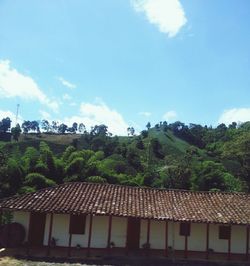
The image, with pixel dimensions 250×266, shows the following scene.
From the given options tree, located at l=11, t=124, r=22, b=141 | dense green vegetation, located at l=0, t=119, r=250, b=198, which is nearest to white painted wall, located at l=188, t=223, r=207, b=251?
dense green vegetation, located at l=0, t=119, r=250, b=198

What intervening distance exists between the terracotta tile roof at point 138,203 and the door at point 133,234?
91 cm

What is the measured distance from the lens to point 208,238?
22094mm

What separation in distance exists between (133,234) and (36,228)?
478cm

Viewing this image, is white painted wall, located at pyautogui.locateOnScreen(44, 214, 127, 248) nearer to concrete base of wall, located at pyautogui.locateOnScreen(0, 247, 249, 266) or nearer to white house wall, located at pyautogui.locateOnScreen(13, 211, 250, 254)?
white house wall, located at pyautogui.locateOnScreen(13, 211, 250, 254)

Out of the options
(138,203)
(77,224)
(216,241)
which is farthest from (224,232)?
(77,224)

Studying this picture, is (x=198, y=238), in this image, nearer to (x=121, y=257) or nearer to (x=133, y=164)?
(x=121, y=257)

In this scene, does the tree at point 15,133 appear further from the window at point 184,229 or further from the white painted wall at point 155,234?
the window at point 184,229

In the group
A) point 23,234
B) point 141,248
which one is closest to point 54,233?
point 23,234

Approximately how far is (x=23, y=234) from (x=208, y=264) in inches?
347

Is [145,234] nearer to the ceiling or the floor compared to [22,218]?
nearer to the floor

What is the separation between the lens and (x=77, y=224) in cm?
2184

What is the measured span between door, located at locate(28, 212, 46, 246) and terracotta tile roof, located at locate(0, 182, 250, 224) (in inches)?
36.5

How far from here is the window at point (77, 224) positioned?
71.3 ft

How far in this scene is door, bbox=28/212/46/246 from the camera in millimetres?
21656
